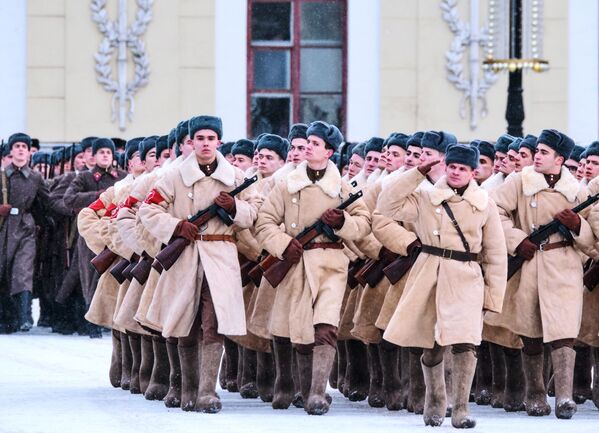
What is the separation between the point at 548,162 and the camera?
52.5 ft

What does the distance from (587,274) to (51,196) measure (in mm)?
8272

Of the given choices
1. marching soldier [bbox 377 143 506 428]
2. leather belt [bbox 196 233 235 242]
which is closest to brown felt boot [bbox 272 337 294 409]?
leather belt [bbox 196 233 235 242]

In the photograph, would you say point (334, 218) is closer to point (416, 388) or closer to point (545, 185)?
point (416, 388)

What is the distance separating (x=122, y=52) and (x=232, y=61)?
1398 millimetres

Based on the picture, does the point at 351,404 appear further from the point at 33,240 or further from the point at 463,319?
the point at 33,240

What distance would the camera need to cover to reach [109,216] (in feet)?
58.7

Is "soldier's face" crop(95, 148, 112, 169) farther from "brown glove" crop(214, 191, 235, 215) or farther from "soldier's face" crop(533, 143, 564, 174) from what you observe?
"soldier's face" crop(533, 143, 564, 174)

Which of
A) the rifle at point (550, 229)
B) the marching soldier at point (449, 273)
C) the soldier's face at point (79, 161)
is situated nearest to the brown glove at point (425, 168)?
the marching soldier at point (449, 273)

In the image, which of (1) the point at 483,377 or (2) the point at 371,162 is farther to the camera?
(2) the point at 371,162

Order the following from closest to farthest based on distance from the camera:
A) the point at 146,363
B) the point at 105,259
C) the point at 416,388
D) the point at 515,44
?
the point at 416,388, the point at 146,363, the point at 105,259, the point at 515,44

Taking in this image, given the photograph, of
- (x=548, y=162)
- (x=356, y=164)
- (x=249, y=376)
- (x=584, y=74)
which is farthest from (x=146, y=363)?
(x=584, y=74)

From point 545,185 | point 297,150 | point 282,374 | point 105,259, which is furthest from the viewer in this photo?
point 105,259

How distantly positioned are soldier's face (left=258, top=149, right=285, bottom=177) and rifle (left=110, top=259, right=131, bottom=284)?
1.28 metres

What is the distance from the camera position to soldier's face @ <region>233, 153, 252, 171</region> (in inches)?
730
